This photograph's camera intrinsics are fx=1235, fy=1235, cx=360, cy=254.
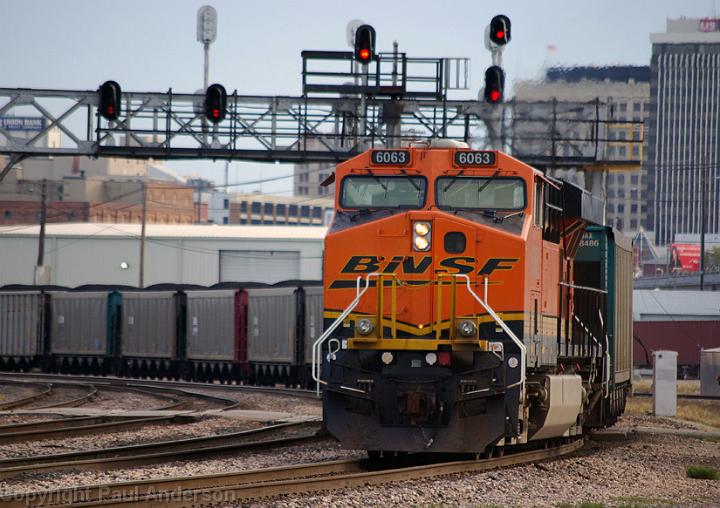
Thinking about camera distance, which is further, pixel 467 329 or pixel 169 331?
pixel 169 331

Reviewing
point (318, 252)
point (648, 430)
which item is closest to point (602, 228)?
point (648, 430)

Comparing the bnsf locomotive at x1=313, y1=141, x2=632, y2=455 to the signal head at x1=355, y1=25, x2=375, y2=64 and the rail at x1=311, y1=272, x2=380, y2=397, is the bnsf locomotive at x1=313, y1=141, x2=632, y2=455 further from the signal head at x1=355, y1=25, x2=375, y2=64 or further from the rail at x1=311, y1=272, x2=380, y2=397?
the signal head at x1=355, y1=25, x2=375, y2=64

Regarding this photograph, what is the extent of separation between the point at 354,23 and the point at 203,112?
10.4 metres

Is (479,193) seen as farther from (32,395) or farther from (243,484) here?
(32,395)

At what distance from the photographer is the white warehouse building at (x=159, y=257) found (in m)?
93.1

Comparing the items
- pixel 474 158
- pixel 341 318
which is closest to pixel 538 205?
pixel 474 158

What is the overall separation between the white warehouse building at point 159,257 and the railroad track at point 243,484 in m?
77.5

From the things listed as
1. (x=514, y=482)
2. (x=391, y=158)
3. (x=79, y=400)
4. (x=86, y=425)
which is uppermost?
(x=391, y=158)

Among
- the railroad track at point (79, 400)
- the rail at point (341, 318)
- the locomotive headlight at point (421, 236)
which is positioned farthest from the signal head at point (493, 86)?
the rail at point (341, 318)

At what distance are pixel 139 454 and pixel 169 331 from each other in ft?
98.7

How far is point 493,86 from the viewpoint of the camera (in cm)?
3195

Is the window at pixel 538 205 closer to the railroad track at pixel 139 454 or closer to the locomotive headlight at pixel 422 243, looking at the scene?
the locomotive headlight at pixel 422 243

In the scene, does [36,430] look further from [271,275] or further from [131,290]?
[271,275]

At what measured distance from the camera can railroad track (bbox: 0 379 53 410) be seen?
27398 millimetres
